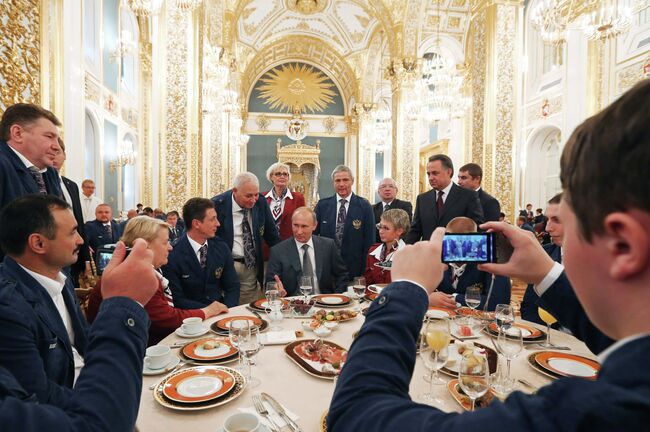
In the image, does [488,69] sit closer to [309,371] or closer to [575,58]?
[575,58]

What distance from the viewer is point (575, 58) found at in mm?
9773

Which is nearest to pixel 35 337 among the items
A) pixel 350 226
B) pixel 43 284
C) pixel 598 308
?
pixel 43 284

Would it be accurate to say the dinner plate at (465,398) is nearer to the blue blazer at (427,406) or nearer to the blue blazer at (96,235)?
the blue blazer at (427,406)

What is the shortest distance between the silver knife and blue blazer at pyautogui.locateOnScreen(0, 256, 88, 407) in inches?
27.1

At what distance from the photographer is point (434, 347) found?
140cm

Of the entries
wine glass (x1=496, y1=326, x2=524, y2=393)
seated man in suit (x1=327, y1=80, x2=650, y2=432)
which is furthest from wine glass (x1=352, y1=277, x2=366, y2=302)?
seated man in suit (x1=327, y1=80, x2=650, y2=432)

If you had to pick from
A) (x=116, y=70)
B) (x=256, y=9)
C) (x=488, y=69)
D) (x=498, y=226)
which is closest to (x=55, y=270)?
(x=498, y=226)

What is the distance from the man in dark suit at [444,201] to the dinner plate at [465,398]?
2.80m

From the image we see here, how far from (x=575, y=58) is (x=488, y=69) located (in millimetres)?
5314

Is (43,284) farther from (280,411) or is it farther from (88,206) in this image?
(88,206)

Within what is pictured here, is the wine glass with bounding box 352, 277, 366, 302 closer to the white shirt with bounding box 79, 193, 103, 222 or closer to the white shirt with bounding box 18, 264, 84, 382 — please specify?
the white shirt with bounding box 18, 264, 84, 382

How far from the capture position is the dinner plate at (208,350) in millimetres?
1789

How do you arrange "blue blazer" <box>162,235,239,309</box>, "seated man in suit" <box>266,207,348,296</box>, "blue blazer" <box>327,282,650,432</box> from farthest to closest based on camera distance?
"seated man in suit" <box>266,207,348,296</box>, "blue blazer" <box>162,235,239,309</box>, "blue blazer" <box>327,282,650,432</box>

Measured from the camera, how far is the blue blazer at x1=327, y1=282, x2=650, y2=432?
17.7 inches
